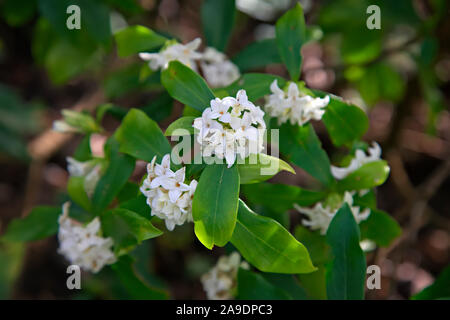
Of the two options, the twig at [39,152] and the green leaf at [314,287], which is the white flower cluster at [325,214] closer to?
the green leaf at [314,287]

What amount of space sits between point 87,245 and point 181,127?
0.46 meters

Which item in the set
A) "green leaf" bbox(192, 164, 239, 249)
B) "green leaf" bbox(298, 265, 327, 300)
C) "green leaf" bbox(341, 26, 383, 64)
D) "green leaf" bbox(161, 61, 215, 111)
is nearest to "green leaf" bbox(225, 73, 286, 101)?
"green leaf" bbox(161, 61, 215, 111)

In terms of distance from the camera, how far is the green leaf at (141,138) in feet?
3.50

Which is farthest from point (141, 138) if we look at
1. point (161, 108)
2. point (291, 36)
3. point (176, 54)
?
point (291, 36)

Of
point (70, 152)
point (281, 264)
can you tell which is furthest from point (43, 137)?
point (281, 264)

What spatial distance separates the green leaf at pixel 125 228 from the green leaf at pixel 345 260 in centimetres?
48

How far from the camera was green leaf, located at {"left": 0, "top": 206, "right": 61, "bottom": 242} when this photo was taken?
1.37 meters

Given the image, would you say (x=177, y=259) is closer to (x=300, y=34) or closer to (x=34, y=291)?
(x=34, y=291)

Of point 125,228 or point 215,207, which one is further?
point 125,228

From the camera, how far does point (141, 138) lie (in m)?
1.11

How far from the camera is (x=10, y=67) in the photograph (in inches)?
114

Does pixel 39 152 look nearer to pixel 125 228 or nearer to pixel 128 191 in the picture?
pixel 128 191

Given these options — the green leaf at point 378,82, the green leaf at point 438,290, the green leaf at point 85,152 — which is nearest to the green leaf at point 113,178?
the green leaf at point 85,152

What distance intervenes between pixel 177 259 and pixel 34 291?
30.0 inches
